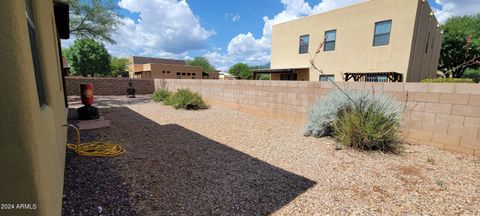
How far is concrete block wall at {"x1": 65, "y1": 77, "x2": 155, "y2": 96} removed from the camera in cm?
1425

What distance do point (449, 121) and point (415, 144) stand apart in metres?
0.74

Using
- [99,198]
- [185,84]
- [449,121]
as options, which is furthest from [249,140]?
[185,84]

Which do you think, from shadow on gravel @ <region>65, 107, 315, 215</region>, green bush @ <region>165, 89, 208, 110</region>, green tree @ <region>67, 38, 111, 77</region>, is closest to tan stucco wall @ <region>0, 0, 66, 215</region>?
shadow on gravel @ <region>65, 107, 315, 215</region>

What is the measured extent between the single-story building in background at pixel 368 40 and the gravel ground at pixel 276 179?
7701 mm

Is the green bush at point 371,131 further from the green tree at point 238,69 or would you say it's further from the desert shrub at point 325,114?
the green tree at point 238,69

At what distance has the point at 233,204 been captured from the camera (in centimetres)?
251

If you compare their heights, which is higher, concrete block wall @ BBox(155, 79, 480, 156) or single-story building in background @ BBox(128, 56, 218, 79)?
single-story building in background @ BBox(128, 56, 218, 79)

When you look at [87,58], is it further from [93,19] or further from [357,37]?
[357,37]

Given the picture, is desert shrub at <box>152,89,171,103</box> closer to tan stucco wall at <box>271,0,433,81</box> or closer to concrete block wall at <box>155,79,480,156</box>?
concrete block wall at <box>155,79,480,156</box>

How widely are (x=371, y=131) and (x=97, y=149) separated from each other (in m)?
5.06

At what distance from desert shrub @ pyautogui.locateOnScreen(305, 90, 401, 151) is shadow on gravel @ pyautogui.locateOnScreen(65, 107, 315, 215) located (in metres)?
1.79

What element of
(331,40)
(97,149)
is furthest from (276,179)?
(331,40)

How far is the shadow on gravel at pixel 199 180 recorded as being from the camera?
2.45 meters

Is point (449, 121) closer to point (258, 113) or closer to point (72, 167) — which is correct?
point (258, 113)
